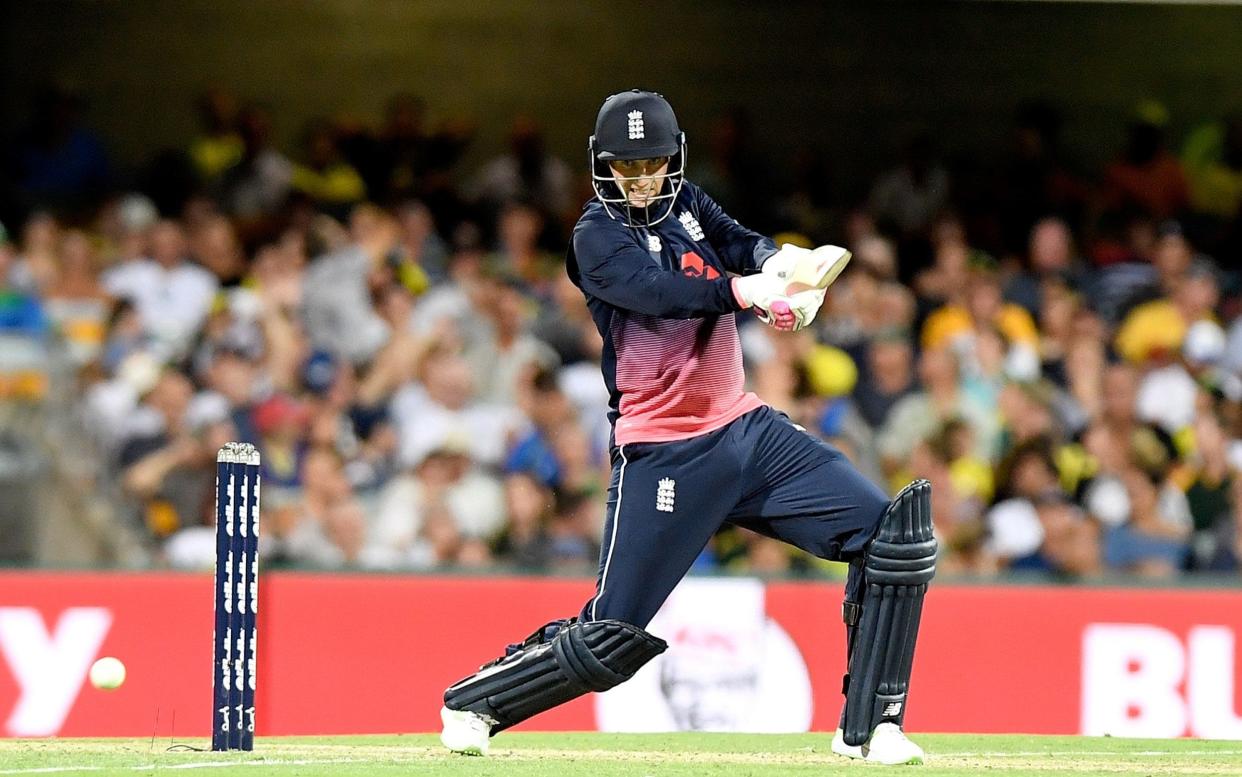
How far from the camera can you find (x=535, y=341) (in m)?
12.6

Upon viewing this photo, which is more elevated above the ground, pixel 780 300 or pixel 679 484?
pixel 780 300

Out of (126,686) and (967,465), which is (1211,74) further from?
(126,686)

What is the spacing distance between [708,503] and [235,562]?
1532 mm

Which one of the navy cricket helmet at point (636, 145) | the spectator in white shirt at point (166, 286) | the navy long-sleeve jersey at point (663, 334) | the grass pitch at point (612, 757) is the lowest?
the grass pitch at point (612, 757)

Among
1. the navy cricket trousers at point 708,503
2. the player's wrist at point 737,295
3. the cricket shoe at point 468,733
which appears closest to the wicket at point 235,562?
the cricket shoe at point 468,733

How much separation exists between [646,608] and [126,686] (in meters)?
3.89

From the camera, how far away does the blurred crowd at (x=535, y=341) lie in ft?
36.5

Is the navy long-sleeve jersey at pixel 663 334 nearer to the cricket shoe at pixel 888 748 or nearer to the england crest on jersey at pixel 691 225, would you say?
the england crest on jersey at pixel 691 225

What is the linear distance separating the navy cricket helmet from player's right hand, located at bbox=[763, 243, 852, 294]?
1.66ft

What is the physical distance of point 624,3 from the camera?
1741cm

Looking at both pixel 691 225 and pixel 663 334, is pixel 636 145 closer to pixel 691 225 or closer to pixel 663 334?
pixel 691 225

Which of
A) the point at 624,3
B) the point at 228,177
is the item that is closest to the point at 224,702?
the point at 228,177

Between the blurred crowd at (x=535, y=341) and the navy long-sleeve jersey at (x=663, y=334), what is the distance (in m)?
3.68

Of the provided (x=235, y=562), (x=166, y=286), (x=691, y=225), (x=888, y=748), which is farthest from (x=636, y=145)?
(x=166, y=286)
